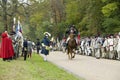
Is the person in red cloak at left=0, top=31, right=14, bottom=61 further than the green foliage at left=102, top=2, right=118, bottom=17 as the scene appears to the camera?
No

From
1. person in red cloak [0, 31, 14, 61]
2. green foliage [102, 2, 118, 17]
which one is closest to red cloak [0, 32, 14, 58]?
person in red cloak [0, 31, 14, 61]

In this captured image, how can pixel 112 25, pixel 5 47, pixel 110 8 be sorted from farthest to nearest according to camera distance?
1. pixel 112 25
2. pixel 110 8
3. pixel 5 47

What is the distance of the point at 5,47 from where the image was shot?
26.5m

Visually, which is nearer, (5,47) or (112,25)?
(5,47)

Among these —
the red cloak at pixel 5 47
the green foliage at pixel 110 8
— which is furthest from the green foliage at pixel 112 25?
the red cloak at pixel 5 47

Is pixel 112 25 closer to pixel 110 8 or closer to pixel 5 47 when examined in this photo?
pixel 110 8

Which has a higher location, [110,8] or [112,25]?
[110,8]

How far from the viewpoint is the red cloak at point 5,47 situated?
86.4 feet

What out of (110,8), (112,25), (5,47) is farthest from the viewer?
(112,25)

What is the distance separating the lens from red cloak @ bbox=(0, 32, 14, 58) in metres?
26.3

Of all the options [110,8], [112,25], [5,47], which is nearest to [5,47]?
[5,47]

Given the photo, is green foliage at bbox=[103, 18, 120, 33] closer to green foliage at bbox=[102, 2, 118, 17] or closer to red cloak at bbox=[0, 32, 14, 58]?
green foliage at bbox=[102, 2, 118, 17]

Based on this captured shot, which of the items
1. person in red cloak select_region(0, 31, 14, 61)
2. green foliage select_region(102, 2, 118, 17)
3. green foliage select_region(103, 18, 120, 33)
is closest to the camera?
person in red cloak select_region(0, 31, 14, 61)

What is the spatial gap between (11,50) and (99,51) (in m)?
9.59
